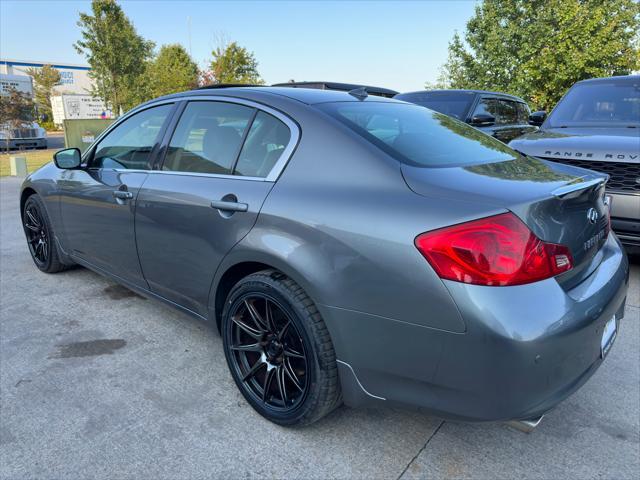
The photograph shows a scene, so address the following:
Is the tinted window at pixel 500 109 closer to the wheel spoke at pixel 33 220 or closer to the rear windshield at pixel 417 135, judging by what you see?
the rear windshield at pixel 417 135

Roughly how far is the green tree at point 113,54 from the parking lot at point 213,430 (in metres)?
20.4

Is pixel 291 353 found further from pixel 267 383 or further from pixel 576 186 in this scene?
pixel 576 186

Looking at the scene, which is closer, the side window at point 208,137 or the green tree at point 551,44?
the side window at point 208,137

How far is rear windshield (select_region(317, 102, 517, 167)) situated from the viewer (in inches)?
86.4

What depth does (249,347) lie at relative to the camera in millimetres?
2439

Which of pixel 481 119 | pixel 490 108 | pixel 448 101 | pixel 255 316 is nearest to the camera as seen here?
pixel 255 316

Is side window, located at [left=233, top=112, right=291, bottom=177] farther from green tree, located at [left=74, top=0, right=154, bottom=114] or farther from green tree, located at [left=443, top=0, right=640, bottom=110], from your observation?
green tree, located at [left=74, top=0, right=154, bottom=114]

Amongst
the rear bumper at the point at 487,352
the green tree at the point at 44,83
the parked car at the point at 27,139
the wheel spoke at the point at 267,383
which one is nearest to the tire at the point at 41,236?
the wheel spoke at the point at 267,383

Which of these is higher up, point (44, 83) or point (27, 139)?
point (44, 83)

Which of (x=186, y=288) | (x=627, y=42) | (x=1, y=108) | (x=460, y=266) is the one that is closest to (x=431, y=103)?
(x=186, y=288)

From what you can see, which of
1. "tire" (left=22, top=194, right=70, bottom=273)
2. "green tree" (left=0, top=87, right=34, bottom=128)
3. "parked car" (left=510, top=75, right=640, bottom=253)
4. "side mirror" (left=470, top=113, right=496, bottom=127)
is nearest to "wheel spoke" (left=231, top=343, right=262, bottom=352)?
"tire" (left=22, top=194, right=70, bottom=273)

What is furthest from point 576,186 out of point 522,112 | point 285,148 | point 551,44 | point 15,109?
point 15,109

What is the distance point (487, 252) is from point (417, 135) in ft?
3.29

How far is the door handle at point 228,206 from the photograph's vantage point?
232 centimetres
